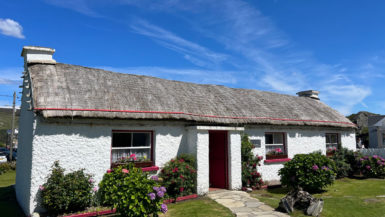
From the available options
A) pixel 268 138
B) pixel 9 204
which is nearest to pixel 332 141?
pixel 268 138

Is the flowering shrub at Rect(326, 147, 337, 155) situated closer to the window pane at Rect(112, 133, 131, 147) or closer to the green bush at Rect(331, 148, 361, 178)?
the green bush at Rect(331, 148, 361, 178)

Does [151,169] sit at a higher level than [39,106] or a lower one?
lower

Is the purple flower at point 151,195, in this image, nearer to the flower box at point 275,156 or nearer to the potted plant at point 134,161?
the potted plant at point 134,161

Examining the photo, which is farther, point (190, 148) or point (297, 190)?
point (190, 148)

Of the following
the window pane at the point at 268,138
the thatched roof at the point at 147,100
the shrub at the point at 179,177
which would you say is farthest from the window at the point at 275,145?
the shrub at the point at 179,177

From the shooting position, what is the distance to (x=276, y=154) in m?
12.7

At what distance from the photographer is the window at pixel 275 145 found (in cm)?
1262

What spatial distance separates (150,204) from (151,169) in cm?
289

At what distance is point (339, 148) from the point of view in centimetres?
1538

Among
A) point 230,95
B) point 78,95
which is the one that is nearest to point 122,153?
point 78,95

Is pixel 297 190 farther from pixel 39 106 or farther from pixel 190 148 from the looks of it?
pixel 39 106

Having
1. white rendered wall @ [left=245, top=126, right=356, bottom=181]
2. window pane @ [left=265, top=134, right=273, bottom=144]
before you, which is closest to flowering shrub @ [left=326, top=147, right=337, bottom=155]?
white rendered wall @ [left=245, top=126, right=356, bottom=181]

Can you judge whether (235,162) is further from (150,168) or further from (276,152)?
(276,152)

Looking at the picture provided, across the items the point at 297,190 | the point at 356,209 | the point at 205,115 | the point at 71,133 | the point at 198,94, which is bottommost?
the point at 356,209
